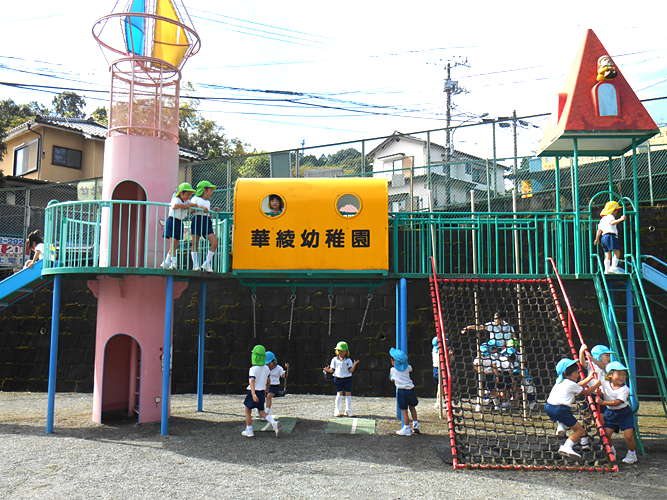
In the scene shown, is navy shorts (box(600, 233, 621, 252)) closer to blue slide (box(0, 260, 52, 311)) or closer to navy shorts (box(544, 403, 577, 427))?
navy shorts (box(544, 403, 577, 427))

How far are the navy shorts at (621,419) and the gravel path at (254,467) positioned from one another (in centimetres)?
50

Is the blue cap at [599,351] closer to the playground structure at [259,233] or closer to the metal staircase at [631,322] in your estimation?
the metal staircase at [631,322]

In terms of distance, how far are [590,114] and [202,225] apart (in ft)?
23.1

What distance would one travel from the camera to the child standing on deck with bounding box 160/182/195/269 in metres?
9.10

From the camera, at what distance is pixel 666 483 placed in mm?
6531

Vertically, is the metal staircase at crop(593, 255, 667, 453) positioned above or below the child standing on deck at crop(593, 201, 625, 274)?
below

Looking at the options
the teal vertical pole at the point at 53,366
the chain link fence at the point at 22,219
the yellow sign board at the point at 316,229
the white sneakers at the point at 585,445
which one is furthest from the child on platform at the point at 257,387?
the chain link fence at the point at 22,219

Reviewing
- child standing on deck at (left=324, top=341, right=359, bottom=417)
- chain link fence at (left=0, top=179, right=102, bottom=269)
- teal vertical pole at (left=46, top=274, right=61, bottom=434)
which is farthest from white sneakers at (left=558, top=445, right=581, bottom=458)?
chain link fence at (left=0, top=179, right=102, bottom=269)

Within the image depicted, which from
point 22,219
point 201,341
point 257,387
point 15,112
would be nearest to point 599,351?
point 257,387

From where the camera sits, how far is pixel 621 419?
24.7ft

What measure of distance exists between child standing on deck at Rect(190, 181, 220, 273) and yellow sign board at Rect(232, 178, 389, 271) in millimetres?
433

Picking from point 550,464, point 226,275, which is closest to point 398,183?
point 226,275

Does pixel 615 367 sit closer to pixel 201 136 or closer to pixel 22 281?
pixel 22 281

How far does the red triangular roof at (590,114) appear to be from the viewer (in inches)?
370
